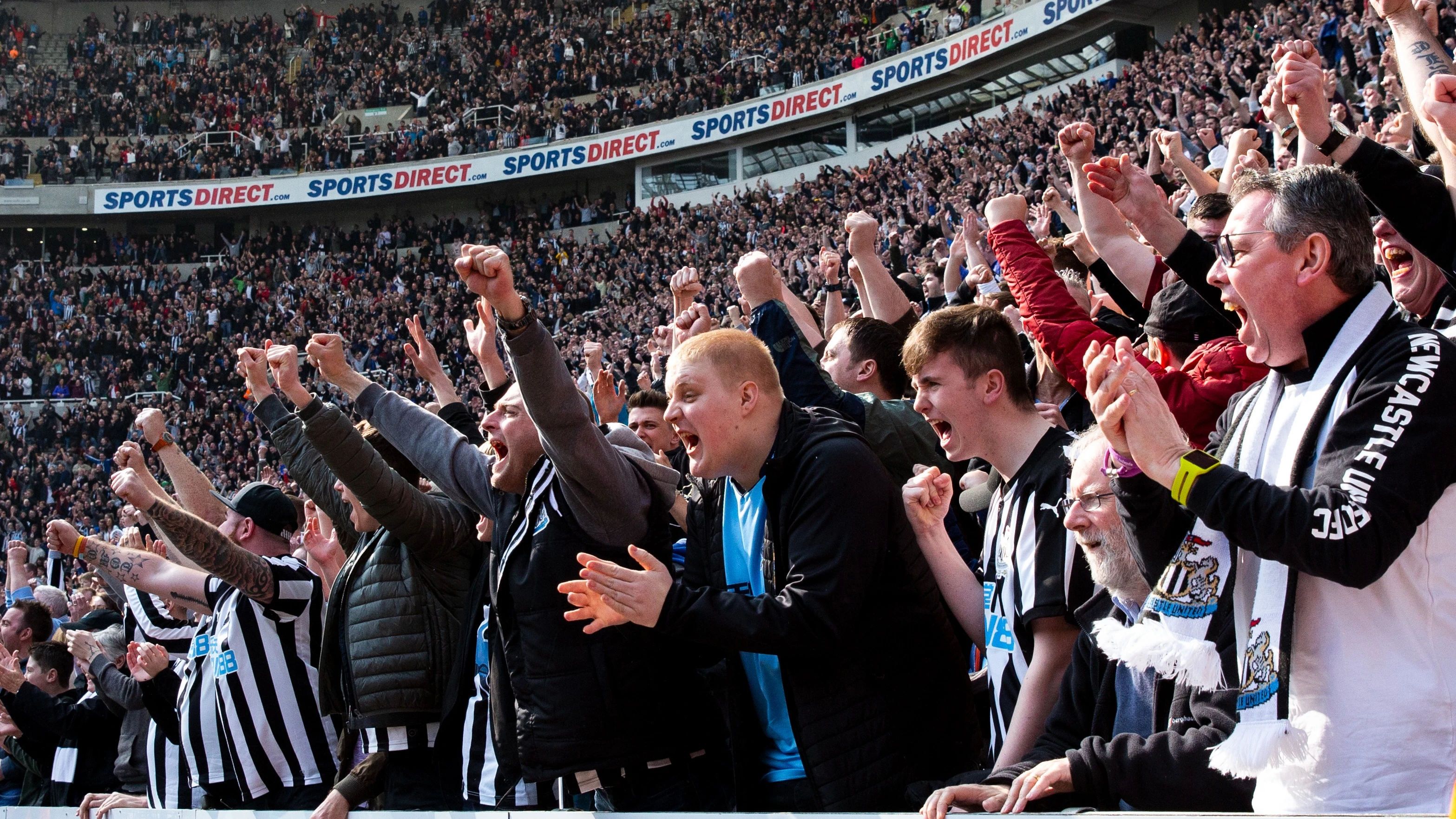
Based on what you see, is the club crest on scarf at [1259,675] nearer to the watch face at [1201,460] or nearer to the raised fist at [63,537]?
the watch face at [1201,460]

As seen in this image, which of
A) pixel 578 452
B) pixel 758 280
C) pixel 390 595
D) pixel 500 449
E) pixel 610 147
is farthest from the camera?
pixel 610 147

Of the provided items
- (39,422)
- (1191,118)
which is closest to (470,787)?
(1191,118)

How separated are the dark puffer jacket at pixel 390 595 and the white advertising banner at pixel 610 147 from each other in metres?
22.1

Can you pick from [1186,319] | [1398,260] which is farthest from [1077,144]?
[1398,260]

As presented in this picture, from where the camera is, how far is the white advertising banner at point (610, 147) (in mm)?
25141

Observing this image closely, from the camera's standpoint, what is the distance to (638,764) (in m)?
3.13

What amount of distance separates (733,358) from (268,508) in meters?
2.72

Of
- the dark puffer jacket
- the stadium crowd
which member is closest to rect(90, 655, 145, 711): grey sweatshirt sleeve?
the stadium crowd

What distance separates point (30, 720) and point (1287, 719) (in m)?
5.69

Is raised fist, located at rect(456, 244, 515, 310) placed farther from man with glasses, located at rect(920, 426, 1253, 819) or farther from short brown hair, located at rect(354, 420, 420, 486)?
short brown hair, located at rect(354, 420, 420, 486)

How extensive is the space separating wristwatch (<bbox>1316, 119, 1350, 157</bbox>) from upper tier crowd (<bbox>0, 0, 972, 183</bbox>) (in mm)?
27486

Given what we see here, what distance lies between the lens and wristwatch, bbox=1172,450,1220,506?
1.98 meters

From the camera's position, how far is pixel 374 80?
1412 inches

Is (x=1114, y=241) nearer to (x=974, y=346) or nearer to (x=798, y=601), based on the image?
(x=974, y=346)
